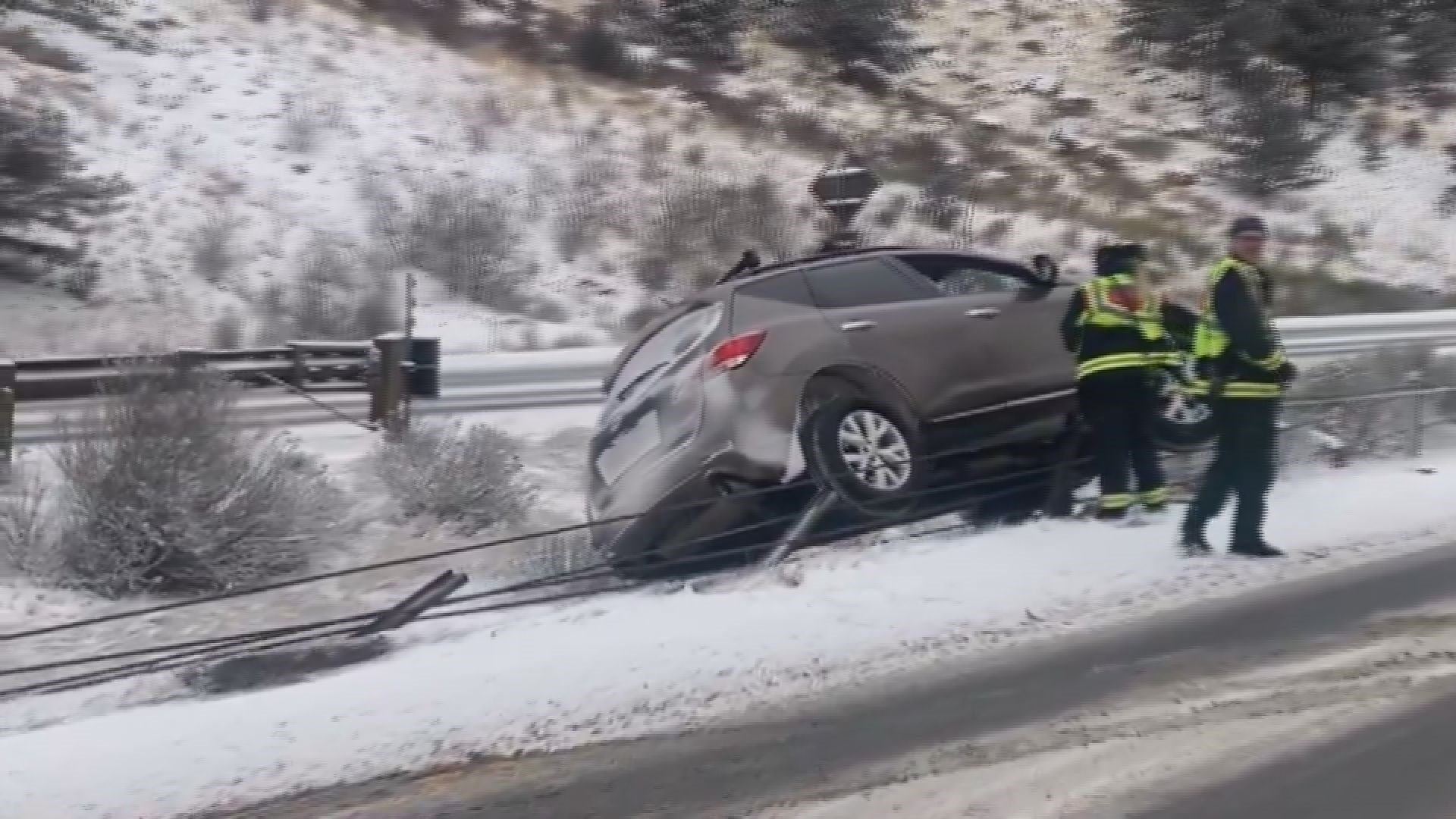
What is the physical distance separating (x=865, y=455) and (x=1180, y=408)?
7.25 feet

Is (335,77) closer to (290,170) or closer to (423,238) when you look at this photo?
(290,170)

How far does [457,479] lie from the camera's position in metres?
12.1

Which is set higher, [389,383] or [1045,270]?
[1045,270]

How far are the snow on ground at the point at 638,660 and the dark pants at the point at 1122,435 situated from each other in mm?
231

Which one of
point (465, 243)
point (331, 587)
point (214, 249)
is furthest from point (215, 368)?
point (465, 243)

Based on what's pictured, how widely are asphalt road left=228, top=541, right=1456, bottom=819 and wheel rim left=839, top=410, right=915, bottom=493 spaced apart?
1852mm

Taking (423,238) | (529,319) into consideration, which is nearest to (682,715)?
(529,319)

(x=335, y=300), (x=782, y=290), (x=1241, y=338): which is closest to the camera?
(x=1241, y=338)

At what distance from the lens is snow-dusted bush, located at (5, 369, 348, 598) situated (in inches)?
426

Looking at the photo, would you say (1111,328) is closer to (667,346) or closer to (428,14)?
(667,346)

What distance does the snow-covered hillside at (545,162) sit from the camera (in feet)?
72.2

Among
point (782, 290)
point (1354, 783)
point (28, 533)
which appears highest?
point (782, 290)

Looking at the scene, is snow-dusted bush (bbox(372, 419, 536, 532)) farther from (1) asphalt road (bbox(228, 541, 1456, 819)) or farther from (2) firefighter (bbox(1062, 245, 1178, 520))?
(1) asphalt road (bbox(228, 541, 1456, 819))

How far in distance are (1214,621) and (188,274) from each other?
650 inches
